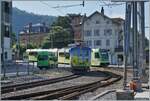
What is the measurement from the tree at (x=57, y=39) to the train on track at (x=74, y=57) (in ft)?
92.9

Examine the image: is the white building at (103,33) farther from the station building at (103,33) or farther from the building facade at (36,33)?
the building facade at (36,33)

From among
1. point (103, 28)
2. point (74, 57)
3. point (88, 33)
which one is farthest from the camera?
point (88, 33)

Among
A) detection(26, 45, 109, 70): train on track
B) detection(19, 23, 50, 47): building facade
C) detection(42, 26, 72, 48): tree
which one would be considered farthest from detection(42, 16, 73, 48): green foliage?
detection(26, 45, 109, 70): train on track

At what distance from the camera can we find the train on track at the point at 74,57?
4444 centimetres

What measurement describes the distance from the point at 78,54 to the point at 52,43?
185ft

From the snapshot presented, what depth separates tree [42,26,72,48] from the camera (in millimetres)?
102188

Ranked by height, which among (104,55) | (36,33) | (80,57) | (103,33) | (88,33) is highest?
(36,33)

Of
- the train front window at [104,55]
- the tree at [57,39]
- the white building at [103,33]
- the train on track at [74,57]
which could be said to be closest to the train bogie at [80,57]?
the train on track at [74,57]

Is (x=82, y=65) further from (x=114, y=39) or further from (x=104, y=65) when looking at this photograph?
(x=114, y=39)

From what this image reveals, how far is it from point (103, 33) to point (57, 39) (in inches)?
440

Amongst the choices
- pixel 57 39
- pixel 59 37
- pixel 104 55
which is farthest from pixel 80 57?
pixel 59 37

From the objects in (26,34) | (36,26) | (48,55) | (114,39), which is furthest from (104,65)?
(36,26)

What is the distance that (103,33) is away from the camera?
100m

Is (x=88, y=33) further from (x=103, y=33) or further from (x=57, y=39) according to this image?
(x=57, y=39)
